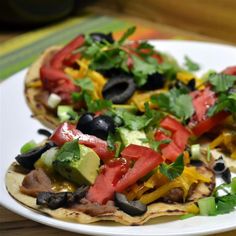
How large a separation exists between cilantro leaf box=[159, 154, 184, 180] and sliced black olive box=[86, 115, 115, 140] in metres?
0.36

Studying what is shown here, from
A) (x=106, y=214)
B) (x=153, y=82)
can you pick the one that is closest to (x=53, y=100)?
(x=153, y=82)

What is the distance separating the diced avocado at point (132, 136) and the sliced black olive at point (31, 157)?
33 centimetres

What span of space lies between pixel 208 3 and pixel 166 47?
187 centimetres

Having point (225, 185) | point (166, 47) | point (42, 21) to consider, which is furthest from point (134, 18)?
point (225, 185)

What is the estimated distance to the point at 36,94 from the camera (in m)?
3.75

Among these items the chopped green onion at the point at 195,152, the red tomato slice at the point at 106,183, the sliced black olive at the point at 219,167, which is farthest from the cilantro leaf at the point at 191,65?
the red tomato slice at the point at 106,183

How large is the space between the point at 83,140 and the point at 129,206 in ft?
1.37

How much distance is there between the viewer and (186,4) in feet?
20.2

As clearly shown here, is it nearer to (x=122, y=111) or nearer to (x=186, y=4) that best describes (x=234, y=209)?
(x=122, y=111)

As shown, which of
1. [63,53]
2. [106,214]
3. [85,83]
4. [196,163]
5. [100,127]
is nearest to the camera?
[106,214]

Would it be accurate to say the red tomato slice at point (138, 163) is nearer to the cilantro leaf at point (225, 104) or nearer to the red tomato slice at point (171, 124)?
the red tomato slice at point (171, 124)

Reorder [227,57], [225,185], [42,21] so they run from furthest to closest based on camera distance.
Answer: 1. [42,21]
2. [227,57]
3. [225,185]

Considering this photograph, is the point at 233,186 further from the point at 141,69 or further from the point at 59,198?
the point at 141,69

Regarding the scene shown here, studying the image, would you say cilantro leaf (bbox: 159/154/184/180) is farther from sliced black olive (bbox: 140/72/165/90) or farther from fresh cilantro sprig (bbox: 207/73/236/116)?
sliced black olive (bbox: 140/72/165/90)
